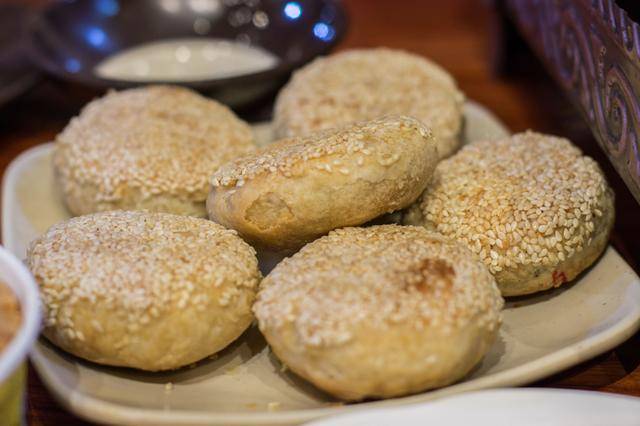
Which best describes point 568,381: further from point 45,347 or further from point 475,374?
point 45,347

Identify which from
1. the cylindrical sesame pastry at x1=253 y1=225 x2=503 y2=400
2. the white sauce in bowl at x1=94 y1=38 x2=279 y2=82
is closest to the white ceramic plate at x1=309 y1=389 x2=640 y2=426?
the cylindrical sesame pastry at x1=253 y1=225 x2=503 y2=400

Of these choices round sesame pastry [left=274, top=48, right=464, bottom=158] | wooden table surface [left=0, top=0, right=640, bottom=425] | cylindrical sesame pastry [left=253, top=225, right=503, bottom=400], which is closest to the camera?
cylindrical sesame pastry [left=253, top=225, right=503, bottom=400]

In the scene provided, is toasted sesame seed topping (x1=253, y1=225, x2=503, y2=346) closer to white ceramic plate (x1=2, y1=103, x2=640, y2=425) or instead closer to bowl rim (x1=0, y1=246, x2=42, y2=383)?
white ceramic plate (x1=2, y1=103, x2=640, y2=425)

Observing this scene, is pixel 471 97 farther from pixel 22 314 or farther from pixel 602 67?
pixel 22 314

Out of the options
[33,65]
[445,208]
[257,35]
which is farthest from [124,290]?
[257,35]

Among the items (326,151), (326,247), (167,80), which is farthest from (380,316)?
(167,80)

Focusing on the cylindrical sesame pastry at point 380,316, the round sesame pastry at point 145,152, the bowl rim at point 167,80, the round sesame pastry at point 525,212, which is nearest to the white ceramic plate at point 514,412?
the cylindrical sesame pastry at point 380,316

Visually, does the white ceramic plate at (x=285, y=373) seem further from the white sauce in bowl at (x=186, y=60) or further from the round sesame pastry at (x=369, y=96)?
the white sauce in bowl at (x=186, y=60)
